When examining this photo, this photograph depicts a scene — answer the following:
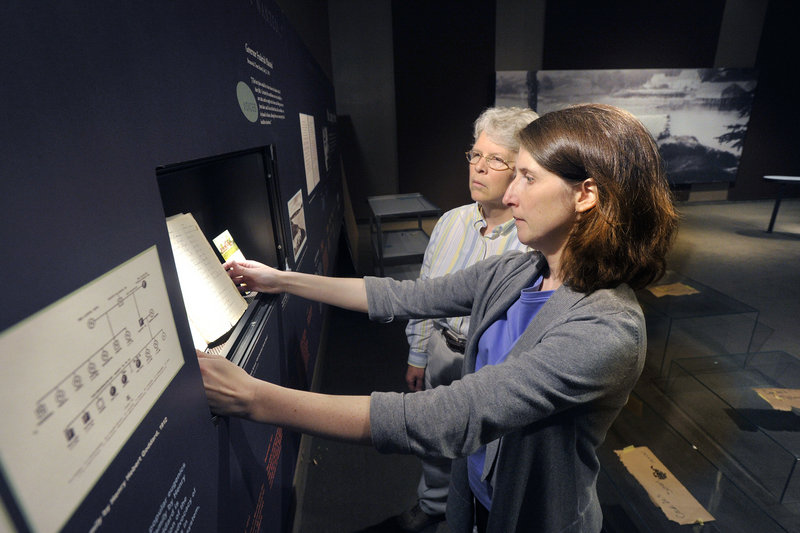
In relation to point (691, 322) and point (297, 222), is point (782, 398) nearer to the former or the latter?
point (691, 322)

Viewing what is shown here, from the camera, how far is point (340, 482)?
2008 mm

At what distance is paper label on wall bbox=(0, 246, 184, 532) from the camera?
0.34m

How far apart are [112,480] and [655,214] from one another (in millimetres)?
989

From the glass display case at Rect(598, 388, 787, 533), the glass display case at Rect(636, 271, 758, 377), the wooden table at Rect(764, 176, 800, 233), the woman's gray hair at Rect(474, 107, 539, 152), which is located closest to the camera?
the woman's gray hair at Rect(474, 107, 539, 152)

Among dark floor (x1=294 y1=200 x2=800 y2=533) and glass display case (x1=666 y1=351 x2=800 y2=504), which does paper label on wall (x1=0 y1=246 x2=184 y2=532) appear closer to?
Answer: dark floor (x1=294 y1=200 x2=800 y2=533)

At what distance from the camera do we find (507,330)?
1.00 m

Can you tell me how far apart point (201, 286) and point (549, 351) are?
31.2 inches

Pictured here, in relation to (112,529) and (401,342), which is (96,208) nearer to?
(112,529)

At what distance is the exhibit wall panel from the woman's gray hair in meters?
0.94

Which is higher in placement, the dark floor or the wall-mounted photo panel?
the wall-mounted photo panel

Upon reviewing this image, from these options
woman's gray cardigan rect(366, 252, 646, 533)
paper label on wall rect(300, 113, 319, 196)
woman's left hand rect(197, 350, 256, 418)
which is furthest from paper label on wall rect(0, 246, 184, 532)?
paper label on wall rect(300, 113, 319, 196)

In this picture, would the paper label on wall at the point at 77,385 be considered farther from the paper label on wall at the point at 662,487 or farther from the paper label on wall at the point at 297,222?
the paper label on wall at the point at 662,487

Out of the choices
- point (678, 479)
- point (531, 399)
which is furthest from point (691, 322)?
point (531, 399)

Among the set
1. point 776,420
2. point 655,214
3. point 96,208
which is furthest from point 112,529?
point 776,420
